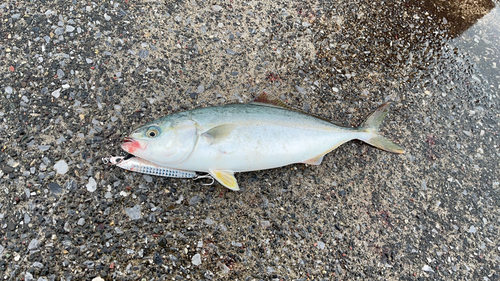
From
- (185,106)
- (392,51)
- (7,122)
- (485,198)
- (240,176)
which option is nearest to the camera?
(7,122)

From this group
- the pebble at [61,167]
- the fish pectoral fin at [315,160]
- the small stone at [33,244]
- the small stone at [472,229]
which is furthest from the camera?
the small stone at [472,229]

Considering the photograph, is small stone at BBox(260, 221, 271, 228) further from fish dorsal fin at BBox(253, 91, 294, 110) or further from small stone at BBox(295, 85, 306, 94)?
small stone at BBox(295, 85, 306, 94)

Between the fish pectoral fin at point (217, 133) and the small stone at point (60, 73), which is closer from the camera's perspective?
the fish pectoral fin at point (217, 133)

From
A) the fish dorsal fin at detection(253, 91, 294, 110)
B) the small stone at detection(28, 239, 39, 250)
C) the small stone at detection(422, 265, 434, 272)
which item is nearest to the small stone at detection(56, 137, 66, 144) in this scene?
the small stone at detection(28, 239, 39, 250)

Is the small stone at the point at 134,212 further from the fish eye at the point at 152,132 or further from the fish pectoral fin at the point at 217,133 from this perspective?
the fish pectoral fin at the point at 217,133

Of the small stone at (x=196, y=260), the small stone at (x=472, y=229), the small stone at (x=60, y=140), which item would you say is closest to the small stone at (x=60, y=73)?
the small stone at (x=60, y=140)

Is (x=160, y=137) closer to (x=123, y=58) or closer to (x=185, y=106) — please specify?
(x=185, y=106)

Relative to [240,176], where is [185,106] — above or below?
above

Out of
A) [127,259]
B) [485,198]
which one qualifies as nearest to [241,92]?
[127,259]
